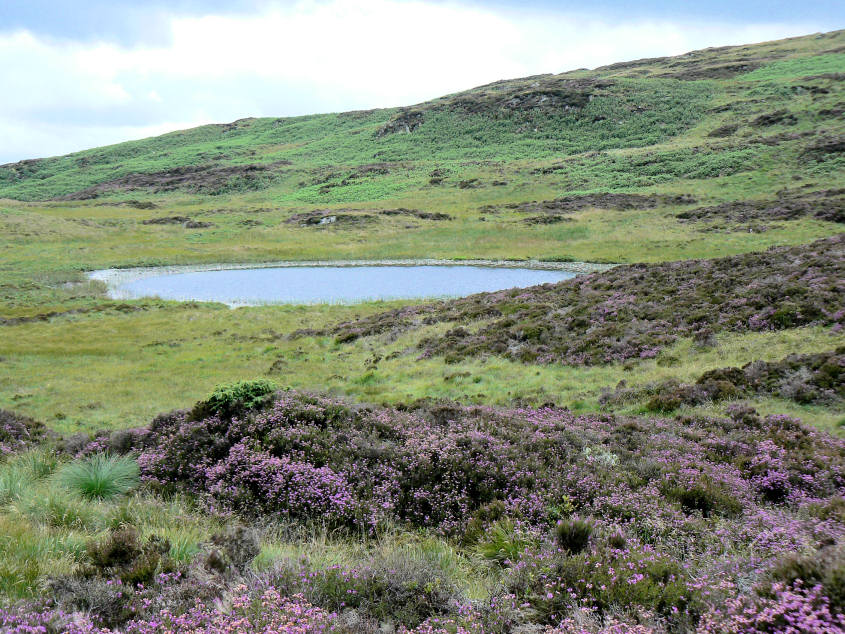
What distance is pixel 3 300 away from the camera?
38406 millimetres

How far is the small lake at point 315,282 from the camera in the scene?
39938 millimetres

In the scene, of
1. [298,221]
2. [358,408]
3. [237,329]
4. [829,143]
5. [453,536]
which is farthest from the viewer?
[298,221]

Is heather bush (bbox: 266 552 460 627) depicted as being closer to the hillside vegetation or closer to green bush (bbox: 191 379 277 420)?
the hillside vegetation

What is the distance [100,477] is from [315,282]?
38489mm

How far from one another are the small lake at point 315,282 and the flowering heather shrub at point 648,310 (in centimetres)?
1265

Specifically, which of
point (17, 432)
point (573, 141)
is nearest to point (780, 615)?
point (17, 432)

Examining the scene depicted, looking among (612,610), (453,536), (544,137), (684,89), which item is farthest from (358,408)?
(684,89)

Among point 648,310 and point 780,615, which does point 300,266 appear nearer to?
point 648,310

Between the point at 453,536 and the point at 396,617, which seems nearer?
the point at 396,617

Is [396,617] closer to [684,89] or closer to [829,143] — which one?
[829,143]

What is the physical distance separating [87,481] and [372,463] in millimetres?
4424

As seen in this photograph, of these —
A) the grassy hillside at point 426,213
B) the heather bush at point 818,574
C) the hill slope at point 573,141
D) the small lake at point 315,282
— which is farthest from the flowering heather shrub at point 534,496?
the hill slope at point 573,141

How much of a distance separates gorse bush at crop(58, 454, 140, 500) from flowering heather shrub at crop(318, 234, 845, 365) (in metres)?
13.1

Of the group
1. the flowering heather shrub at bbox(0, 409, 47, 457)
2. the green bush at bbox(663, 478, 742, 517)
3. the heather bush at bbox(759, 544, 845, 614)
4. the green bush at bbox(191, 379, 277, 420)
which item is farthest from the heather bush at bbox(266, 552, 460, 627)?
the flowering heather shrub at bbox(0, 409, 47, 457)
